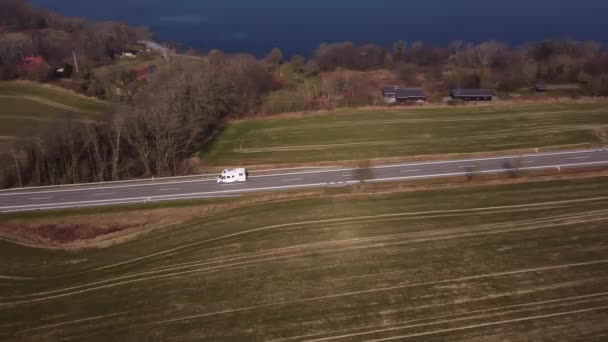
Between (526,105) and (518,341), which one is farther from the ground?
(526,105)

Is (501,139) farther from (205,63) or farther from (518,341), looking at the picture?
(205,63)

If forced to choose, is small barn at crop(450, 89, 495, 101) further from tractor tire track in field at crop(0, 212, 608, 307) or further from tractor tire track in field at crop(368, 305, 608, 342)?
tractor tire track in field at crop(368, 305, 608, 342)

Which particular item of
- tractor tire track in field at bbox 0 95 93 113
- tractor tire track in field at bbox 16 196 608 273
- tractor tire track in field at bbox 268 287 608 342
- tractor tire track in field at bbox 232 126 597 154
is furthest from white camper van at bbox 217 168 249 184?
tractor tire track in field at bbox 0 95 93 113

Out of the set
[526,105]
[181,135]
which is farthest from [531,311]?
[526,105]

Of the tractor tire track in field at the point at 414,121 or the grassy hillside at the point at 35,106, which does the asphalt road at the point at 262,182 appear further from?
the grassy hillside at the point at 35,106

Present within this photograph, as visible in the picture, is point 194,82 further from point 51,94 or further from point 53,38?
point 53,38

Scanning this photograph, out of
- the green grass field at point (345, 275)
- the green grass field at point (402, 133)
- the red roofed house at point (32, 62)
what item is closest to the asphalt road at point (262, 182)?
the green grass field at point (402, 133)
